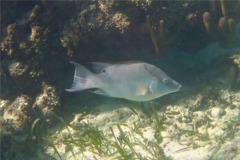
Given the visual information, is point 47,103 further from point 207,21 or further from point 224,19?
point 224,19

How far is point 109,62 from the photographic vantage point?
445 cm

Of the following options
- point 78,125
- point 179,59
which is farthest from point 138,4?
point 78,125

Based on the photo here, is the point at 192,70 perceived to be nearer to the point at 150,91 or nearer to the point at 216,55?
the point at 216,55

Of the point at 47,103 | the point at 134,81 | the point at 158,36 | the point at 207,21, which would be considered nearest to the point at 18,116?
the point at 47,103

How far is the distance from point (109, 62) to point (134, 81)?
104 cm

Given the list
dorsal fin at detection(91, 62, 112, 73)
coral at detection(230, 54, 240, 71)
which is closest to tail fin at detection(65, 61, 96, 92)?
dorsal fin at detection(91, 62, 112, 73)

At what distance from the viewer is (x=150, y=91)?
3.46 metres

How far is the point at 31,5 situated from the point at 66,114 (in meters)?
1.98

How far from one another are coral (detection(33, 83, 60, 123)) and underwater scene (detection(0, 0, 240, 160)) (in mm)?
17

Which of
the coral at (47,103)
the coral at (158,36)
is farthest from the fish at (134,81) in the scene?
the coral at (47,103)

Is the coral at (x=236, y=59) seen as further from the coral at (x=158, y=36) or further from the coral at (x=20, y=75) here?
the coral at (x=20, y=75)

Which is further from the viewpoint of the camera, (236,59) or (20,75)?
(20,75)

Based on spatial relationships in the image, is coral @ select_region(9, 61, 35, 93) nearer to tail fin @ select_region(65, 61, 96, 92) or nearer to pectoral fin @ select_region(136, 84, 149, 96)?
tail fin @ select_region(65, 61, 96, 92)

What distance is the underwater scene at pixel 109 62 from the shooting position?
445 centimetres
